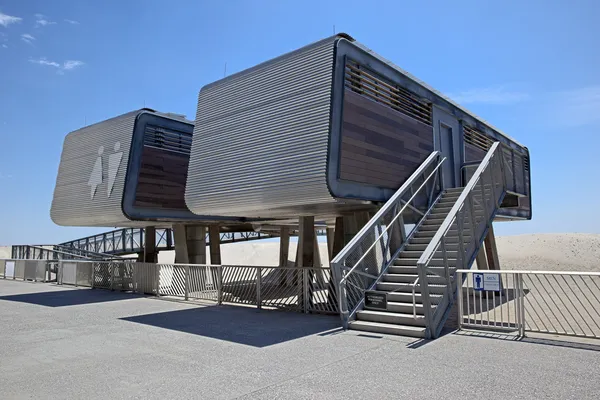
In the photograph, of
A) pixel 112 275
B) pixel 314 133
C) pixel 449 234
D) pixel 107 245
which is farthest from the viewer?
pixel 107 245

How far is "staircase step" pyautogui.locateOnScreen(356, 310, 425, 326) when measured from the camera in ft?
28.2

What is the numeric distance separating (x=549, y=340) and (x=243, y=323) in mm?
5957

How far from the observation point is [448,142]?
639 inches

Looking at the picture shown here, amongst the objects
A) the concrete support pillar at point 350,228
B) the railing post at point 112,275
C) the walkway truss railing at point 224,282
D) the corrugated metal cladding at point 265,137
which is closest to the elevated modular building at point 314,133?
the corrugated metal cladding at point 265,137

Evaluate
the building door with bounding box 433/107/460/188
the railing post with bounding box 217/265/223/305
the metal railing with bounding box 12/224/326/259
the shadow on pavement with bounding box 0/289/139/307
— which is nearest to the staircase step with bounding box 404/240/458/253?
the building door with bounding box 433/107/460/188

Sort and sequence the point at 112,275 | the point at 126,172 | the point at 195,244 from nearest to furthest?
the point at 126,172 → the point at 112,275 → the point at 195,244

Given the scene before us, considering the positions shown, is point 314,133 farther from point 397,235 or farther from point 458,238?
point 458,238

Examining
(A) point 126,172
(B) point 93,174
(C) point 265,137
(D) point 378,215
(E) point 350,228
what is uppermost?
(C) point 265,137

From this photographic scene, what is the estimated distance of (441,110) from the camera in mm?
15875

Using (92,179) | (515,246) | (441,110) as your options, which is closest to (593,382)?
(441,110)

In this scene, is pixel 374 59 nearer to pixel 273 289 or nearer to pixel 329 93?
pixel 329 93

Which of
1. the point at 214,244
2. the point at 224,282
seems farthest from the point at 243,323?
the point at 214,244

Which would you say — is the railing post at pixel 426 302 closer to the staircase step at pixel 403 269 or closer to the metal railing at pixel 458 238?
the metal railing at pixel 458 238

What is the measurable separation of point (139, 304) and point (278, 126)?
6.80 metres
